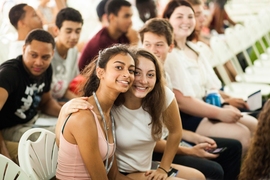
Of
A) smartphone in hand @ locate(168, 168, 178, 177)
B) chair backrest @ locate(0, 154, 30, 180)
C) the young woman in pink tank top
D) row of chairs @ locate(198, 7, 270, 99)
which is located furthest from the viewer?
row of chairs @ locate(198, 7, 270, 99)

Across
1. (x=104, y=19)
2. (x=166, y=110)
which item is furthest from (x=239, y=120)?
(x=104, y=19)

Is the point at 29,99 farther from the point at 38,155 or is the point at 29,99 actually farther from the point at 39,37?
the point at 38,155

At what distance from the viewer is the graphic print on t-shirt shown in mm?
2381

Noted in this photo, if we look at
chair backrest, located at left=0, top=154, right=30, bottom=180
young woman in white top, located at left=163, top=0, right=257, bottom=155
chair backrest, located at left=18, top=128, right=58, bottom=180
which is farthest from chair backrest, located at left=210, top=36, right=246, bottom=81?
chair backrest, located at left=0, top=154, right=30, bottom=180

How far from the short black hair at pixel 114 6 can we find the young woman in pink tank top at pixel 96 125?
63.9 inches

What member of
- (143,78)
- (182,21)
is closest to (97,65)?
(143,78)

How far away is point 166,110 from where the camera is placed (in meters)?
2.03

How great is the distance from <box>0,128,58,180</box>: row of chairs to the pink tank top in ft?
0.37

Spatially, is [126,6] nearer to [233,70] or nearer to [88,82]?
[233,70]

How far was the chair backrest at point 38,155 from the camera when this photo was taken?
1.71 metres

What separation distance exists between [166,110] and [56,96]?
3.86 feet

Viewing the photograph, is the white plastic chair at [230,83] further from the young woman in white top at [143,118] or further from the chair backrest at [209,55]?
the young woman in white top at [143,118]

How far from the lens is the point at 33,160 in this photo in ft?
5.90

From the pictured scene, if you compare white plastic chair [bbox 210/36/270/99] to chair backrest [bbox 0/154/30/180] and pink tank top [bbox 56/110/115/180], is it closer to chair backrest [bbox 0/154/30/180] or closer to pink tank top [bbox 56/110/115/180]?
pink tank top [bbox 56/110/115/180]
